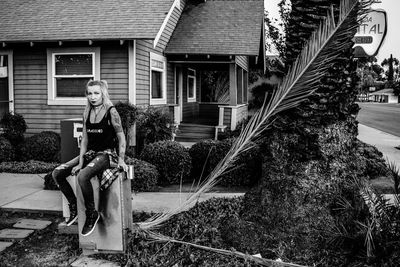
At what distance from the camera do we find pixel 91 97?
415cm

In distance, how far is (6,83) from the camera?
12.7 meters

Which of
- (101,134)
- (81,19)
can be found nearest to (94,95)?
(101,134)

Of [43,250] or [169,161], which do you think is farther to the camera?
[169,161]

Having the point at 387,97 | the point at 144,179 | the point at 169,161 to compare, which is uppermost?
the point at 387,97

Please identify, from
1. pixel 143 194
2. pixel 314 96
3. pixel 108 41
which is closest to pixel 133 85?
Answer: pixel 108 41

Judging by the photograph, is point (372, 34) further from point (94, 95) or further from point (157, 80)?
point (157, 80)

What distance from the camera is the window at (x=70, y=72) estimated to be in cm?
1188

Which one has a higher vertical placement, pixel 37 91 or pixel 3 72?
pixel 3 72

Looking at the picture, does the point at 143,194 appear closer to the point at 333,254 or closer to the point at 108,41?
the point at 333,254

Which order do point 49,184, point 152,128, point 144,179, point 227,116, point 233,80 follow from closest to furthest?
point 144,179 → point 49,184 → point 152,128 → point 233,80 → point 227,116

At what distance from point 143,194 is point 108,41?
20.0 ft

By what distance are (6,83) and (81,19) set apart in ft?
10.4

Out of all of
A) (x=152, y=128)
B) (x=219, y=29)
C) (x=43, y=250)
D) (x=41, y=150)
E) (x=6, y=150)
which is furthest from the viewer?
(x=219, y=29)

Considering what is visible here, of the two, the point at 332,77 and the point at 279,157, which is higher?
the point at 332,77
